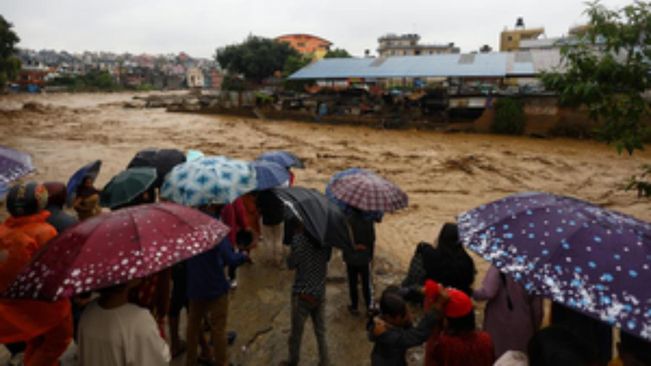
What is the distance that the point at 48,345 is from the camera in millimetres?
2479

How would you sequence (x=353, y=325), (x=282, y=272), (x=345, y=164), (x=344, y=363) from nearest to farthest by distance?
(x=344, y=363), (x=353, y=325), (x=282, y=272), (x=345, y=164)

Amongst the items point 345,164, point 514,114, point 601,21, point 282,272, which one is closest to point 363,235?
point 282,272

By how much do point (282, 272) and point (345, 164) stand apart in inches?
317

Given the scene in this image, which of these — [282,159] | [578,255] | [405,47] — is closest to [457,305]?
[578,255]

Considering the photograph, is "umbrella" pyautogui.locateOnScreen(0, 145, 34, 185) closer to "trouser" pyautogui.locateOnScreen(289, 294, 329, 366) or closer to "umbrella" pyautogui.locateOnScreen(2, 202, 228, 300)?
"umbrella" pyautogui.locateOnScreen(2, 202, 228, 300)

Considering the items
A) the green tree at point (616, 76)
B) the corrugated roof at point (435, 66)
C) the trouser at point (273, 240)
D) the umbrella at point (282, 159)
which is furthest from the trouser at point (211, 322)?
the corrugated roof at point (435, 66)

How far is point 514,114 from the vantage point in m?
17.5

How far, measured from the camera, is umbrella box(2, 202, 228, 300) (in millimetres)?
1657

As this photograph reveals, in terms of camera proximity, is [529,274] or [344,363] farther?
[344,363]

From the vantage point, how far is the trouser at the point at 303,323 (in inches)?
117

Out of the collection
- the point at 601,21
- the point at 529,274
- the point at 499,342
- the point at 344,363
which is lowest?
the point at 344,363

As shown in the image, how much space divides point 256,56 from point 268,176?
39591 millimetres

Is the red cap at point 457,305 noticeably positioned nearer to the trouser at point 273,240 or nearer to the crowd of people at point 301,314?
the crowd of people at point 301,314

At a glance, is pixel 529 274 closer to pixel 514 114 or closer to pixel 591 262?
pixel 591 262
